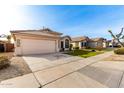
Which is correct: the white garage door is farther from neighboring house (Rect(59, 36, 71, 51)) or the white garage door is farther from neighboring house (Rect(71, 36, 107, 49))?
neighboring house (Rect(71, 36, 107, 49))

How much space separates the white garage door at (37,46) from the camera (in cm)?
1247

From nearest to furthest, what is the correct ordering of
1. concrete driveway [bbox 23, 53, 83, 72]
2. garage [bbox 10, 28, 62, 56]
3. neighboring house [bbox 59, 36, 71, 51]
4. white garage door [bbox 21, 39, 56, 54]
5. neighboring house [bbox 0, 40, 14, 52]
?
concrete driveway [bbox 23, 53, 83, 72] < garage [bbox 10, 28, 62, 56] < white garage door [bbox 21, 39, 56, 54] < neighboring house [bbox 0, 40, 14, 52] < neighboring house [bbox 59, 36, 71, 51]

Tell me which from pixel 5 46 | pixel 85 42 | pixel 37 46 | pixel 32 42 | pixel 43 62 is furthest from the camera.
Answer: pixel 85 42

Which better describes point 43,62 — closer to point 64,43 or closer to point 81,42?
point 64,43

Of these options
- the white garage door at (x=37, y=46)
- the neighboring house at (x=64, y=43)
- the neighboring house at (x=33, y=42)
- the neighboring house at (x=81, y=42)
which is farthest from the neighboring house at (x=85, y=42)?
the white garage door at (x=37, y=46)

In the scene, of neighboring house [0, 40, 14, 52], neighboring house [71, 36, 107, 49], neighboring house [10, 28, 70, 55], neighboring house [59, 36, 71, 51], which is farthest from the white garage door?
neighboring house [71, 36, 107, 49]

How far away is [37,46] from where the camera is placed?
13516 mm

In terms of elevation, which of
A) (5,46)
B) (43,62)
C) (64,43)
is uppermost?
(64,43)

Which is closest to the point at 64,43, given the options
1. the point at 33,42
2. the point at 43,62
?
the point at 33,42

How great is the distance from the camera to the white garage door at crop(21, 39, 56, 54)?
12473 millimetres

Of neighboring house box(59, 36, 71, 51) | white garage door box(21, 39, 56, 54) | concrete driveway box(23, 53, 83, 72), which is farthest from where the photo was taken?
neighboring house box(59, 36, 71, 51)

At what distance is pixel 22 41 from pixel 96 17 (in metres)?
8.82
